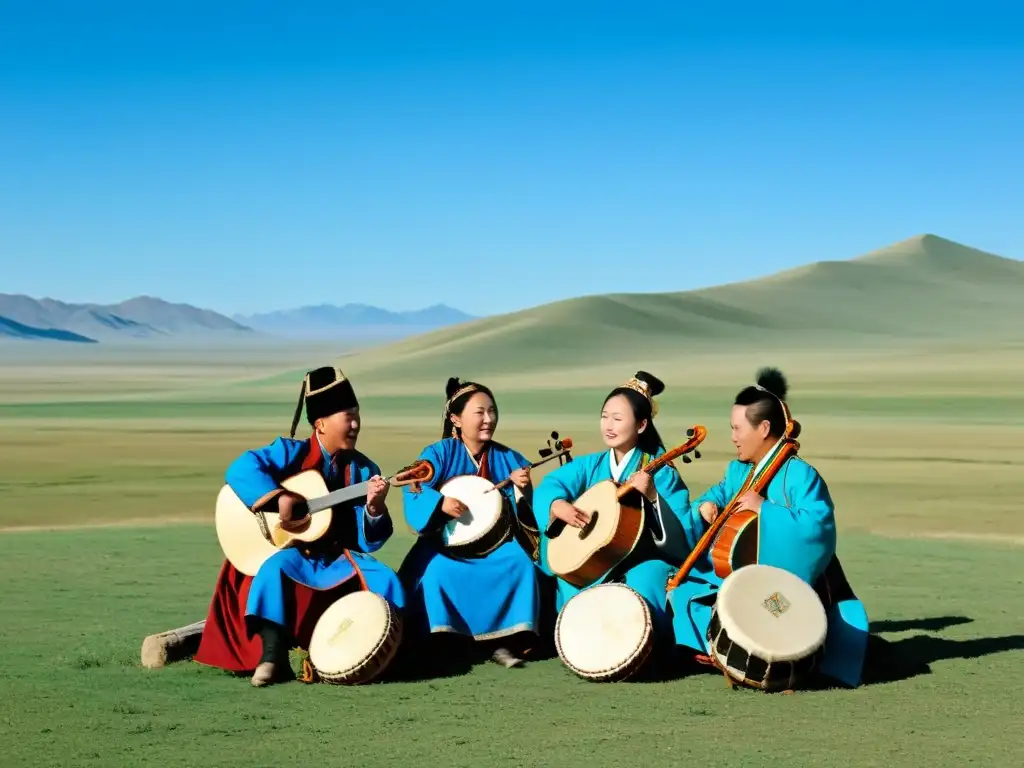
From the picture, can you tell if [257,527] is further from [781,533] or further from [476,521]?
[781,533]

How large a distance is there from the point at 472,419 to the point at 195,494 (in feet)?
36.3

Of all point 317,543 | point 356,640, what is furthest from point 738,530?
point 317,543

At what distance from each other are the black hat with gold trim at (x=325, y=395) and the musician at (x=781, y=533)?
5.89 feet

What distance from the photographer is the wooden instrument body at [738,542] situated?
6.38 meters

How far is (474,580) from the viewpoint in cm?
709

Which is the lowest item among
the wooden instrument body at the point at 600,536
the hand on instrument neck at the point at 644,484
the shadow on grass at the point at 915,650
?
the shadow on grass at the point at 915,650

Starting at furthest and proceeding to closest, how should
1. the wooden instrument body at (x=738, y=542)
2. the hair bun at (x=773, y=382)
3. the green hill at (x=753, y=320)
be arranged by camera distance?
the green hill at (x=753, y=320), the hair bun at (x=773, y=382), the wooden instrument body at (x=738, y=542)

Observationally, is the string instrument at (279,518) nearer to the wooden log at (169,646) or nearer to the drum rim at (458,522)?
the drum rim at (458,522)

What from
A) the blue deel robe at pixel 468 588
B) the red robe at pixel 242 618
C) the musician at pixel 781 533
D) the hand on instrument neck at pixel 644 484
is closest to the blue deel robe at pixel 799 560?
the musician at pixel 781 533

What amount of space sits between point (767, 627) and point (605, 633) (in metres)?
0.77

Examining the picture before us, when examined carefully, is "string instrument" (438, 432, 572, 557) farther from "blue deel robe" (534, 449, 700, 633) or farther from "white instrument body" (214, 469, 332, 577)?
"white instrument body" (214, 469, 332, 577)

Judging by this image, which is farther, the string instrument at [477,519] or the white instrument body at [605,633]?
the string instrument at [477,519]

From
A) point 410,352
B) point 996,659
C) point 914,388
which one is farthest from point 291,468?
point 410,352

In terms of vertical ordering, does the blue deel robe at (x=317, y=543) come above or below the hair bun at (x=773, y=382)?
below
